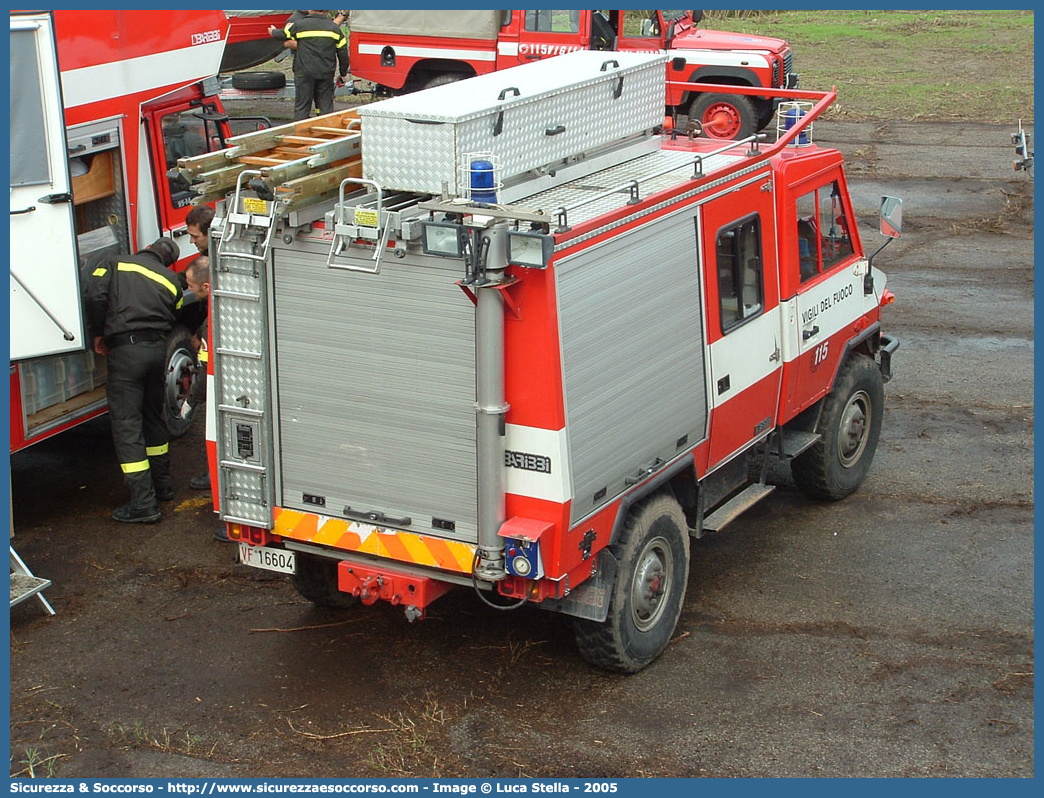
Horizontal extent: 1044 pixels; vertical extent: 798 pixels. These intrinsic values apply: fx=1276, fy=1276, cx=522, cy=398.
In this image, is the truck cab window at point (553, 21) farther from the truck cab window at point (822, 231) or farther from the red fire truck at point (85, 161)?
the truck cab window at point (822, 231)

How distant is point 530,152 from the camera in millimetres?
6113

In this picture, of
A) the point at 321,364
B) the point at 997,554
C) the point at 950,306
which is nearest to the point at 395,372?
the point at 321,364

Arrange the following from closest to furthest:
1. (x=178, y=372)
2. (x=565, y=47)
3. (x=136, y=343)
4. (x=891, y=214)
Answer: (x=891, y=214) → (x=136, y=343) → (x=178, y=372) → (x=565, y=47)

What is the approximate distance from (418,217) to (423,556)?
1.54 metres

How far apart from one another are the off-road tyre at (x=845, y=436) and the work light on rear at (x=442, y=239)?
385cm

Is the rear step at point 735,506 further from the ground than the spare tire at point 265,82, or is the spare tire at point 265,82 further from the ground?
the spare tire at point 265,82

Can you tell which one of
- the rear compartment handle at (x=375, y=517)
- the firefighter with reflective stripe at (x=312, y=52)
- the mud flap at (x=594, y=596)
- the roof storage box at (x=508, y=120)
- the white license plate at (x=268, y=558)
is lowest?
the mud flap at (x=594, y=596)

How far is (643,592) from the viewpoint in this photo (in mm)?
6441

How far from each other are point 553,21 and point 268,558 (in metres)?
13.9

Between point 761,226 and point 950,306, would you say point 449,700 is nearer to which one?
point 761,226

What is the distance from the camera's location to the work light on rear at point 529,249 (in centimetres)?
519

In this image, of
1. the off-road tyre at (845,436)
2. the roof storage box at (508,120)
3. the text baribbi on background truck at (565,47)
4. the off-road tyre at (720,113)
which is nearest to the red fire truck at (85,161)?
the roof storage box at (508,120)

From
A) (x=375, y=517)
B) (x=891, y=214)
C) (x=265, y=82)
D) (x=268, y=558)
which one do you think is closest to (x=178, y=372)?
(x=268, y=558)

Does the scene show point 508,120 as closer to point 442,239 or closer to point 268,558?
point 442,239
